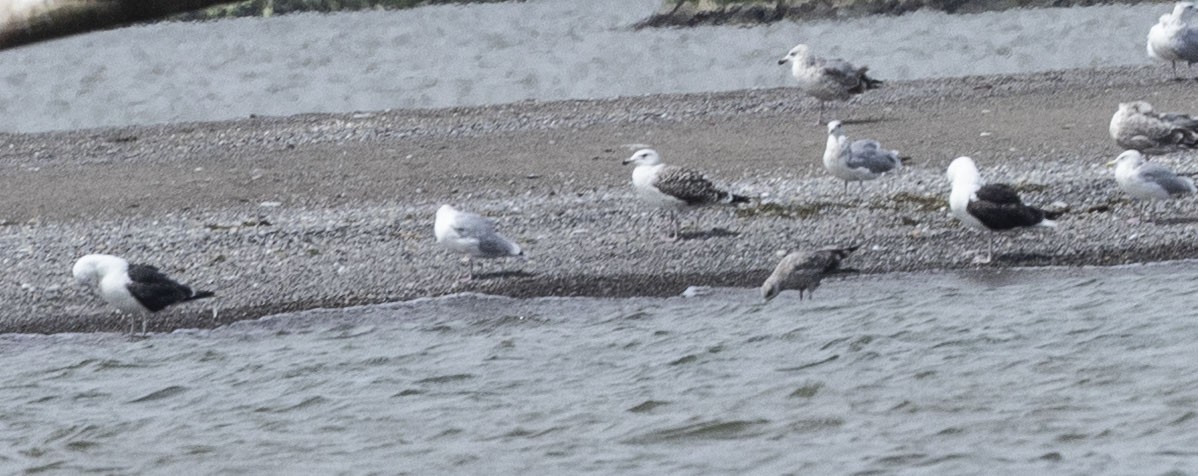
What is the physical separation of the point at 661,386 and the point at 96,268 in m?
3.82

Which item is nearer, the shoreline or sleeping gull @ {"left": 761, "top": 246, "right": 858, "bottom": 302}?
sleeping gull @ {"left": 761, "top": 246, "right": 858, "bottom": 302}

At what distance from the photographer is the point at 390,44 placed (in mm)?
52156

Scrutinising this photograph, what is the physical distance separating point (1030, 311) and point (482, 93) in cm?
1984

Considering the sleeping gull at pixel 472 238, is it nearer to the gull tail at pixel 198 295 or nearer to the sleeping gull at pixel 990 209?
the gull tail at pixel 198 295

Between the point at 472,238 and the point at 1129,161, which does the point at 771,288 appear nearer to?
the point at 472,238

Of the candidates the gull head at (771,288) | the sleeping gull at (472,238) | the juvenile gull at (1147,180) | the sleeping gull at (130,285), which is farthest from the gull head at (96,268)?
the juvenile gull at (1147,180)

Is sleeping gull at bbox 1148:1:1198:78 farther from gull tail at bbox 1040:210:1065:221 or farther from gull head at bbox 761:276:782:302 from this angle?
gull head at bbox 761:276:782:302

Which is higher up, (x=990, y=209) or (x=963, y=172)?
Answer: (x=963, y=172)

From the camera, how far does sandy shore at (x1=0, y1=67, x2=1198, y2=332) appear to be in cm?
1241

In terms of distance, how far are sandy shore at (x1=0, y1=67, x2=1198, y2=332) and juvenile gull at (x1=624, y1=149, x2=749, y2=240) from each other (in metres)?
0.30

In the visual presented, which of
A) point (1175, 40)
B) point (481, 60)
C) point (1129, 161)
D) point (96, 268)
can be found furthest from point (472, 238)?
point (481, 60)

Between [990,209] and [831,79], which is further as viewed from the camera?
[831,79]

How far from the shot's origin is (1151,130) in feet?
47.0

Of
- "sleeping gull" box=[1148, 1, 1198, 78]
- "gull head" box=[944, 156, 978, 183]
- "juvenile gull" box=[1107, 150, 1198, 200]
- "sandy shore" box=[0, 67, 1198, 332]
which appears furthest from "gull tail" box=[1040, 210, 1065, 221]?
"sleeping gull" box=[1148, 1, 1198, 78]
